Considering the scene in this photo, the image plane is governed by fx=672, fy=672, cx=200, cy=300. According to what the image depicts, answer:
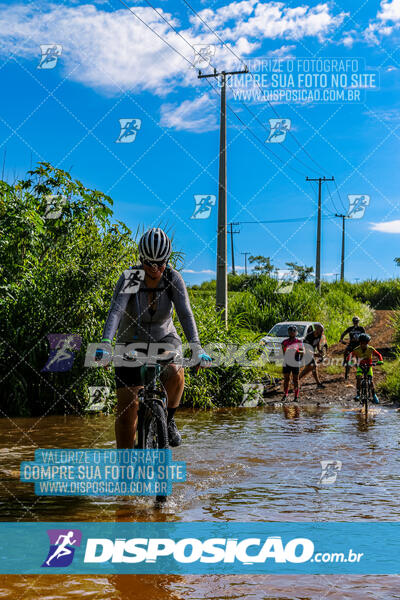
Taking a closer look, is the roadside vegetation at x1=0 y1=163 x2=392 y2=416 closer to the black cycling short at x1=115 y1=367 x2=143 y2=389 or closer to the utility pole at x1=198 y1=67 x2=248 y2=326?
the utility pole at x1=198 y1=67 x2=248 y2=326

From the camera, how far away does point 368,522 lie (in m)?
5.30

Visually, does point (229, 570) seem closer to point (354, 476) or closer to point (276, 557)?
point (276, 557)

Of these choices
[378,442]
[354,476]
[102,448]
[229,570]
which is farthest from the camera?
[378,442]

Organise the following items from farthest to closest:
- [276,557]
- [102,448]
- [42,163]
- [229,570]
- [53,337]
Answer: [42,163] → [53,337] → [102,448] → [276,557] → [229,570]

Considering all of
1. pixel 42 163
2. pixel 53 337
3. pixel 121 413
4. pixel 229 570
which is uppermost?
pixel 42 163

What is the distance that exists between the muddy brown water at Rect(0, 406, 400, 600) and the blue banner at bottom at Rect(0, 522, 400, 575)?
0.16 meters

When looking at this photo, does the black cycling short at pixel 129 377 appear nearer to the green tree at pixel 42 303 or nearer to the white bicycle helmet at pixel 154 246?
the white bicycle helmet at pixel 154 246

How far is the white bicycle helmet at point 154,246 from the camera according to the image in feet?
17.6

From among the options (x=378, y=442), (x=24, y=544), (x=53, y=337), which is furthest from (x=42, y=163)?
(x=24, y=544)

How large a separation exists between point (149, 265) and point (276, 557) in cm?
241

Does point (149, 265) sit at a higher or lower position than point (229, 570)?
→ higher

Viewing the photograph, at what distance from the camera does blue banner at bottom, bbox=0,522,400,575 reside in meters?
4.30

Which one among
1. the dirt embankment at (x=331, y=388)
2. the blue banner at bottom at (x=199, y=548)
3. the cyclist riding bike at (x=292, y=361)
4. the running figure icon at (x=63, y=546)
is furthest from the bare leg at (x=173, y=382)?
the cyclist riding bike at (x=292, y=361)

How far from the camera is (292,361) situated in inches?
643
